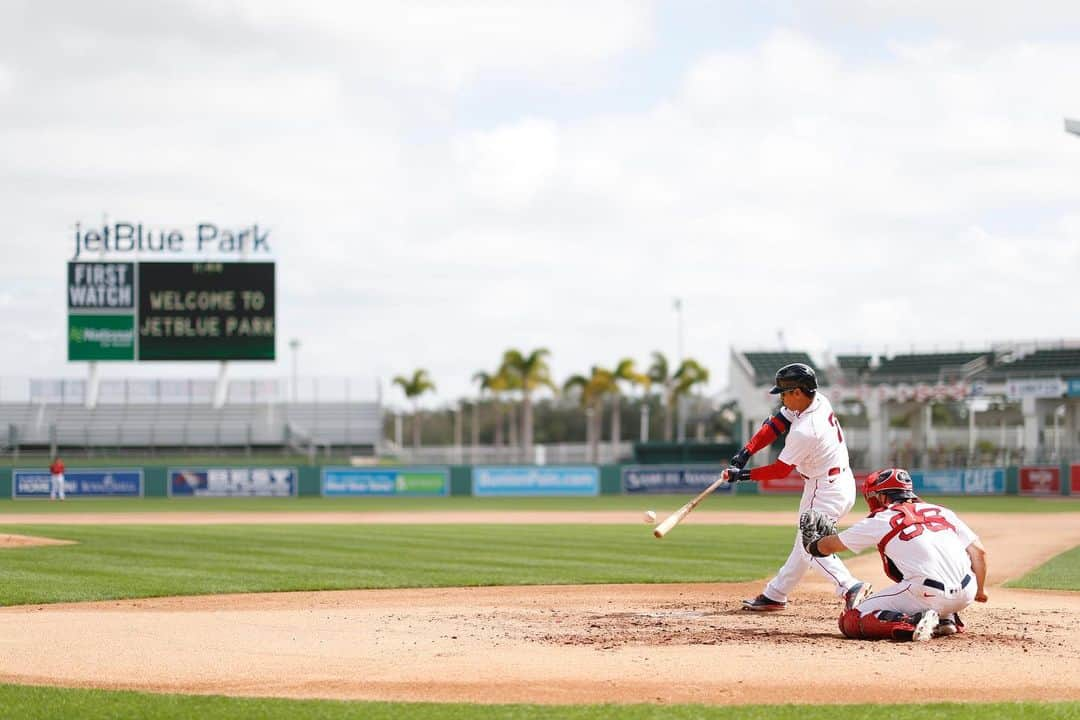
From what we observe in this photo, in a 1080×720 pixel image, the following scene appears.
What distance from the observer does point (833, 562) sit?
986 centimetres

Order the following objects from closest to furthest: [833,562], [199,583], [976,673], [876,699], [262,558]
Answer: [876,699] < [976,673] < [833,562] < [199,583] < [262,558]

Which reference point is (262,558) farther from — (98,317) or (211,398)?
(211,398)

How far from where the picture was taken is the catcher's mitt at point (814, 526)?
31.7ft

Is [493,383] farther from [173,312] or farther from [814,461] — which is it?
[814,461]

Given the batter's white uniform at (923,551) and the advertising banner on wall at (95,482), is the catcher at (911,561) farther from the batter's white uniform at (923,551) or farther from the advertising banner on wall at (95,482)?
the advertising banner on wall at (95,482)

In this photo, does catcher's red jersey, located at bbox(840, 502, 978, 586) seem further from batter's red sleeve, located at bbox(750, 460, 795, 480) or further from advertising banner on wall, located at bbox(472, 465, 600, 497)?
advertising banner on wall, located at bbox(472, 465, 600, 497)

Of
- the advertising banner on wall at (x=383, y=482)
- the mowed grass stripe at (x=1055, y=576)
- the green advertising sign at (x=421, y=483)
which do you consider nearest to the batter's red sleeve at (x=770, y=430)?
the mowed grass stripe at (x=1055, y=576)

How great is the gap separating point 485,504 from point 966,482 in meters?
17.9

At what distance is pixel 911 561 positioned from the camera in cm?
864

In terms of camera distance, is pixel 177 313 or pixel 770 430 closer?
pixel 770 430

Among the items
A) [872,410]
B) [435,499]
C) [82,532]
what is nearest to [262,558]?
[82,532]

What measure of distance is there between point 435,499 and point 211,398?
2217cm

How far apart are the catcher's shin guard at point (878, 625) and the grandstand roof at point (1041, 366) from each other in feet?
146

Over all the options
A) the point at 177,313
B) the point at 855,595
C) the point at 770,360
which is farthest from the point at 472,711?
the point at 770,360
